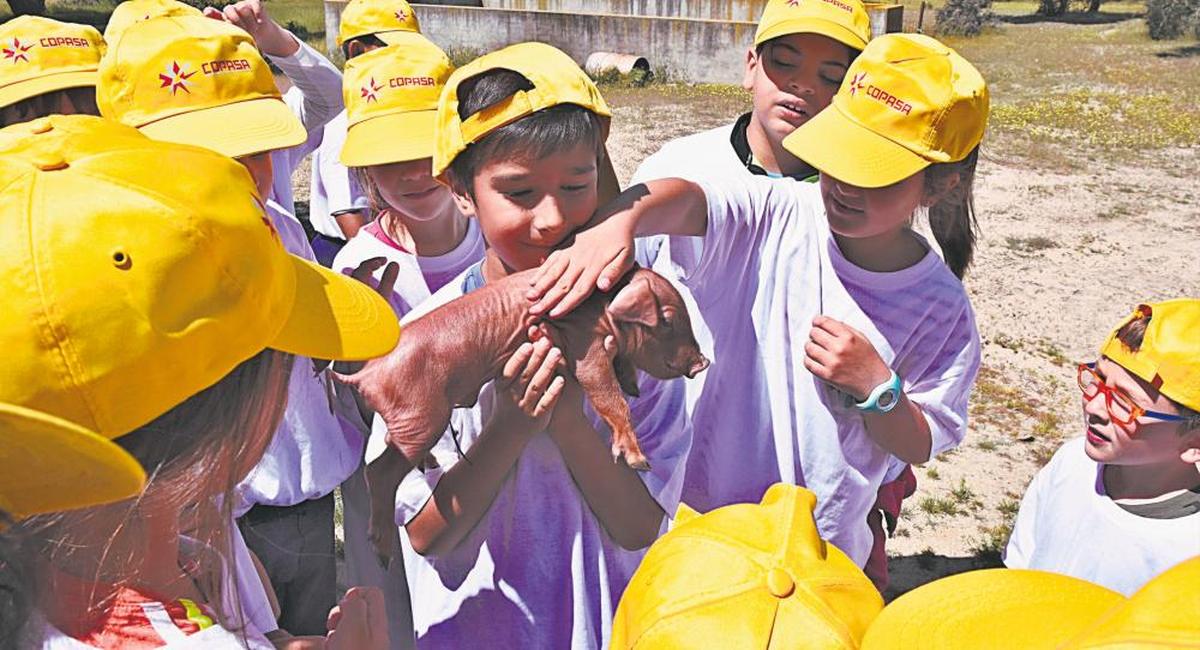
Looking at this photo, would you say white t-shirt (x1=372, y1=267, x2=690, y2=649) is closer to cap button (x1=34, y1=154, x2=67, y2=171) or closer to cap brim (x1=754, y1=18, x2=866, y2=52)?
cap button (x1=34, y1=154, x2=67, y2=171)

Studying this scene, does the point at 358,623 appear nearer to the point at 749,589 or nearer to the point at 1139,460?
the point at 749,589

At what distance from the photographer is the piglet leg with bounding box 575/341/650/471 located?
5.24 ft

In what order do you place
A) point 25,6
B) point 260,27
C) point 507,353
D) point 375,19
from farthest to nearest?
point 25,6 → point 375,19 → point 260,27 → point 507,353

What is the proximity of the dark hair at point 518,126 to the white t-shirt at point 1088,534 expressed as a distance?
1500mm

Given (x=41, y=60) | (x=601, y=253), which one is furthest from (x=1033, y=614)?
(x=41, y=60)

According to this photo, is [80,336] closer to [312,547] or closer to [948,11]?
[312,547]

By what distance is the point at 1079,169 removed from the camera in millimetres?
9594

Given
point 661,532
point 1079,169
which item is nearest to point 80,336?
point 661,532

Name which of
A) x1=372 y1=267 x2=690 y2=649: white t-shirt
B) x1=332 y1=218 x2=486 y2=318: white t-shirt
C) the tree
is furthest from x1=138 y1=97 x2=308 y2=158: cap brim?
the tree

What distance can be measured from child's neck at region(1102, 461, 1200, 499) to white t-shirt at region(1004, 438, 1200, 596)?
3cm

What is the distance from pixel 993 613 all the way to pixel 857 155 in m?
1.24

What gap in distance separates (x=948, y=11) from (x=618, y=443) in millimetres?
21190

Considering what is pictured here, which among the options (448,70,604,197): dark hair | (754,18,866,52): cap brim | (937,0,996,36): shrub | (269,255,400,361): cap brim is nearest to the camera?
(269,255,400,361): cap brim

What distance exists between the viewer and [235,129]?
2.28 metres
